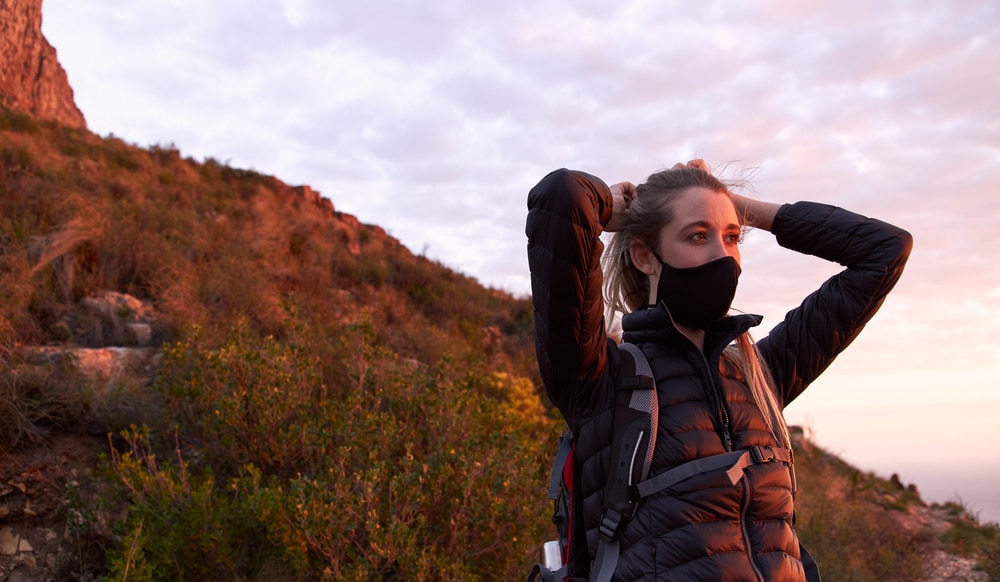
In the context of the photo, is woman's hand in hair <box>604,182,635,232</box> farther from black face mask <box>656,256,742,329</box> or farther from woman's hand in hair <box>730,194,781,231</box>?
woman's hand in hair <box>730,194,781,231</box>

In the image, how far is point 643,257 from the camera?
2008 millimetres

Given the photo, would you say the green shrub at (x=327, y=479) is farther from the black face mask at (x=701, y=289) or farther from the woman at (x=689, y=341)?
the black face mask at (x=701, y=289)

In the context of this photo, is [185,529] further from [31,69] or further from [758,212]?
[31,69]

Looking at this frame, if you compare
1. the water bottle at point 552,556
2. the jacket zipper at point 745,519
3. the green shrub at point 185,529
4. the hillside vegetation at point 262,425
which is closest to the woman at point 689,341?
the jacket zipper at point 745,519

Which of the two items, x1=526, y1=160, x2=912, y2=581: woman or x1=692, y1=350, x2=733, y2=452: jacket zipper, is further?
x1=692, y1=350, x2=733, y2=452: jacket zipper

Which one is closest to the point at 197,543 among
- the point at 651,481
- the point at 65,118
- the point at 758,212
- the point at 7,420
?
the point at 7,420

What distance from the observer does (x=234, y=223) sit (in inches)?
466

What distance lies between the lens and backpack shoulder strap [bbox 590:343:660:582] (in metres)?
1.55

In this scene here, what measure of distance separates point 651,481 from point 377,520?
8.10ft

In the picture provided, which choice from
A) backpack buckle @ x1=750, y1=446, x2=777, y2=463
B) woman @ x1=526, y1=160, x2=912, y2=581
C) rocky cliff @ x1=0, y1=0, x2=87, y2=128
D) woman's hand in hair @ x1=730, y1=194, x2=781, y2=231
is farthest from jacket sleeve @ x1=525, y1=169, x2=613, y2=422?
rocky cliff @ x1=0, y1=0, x2=87, y2=128

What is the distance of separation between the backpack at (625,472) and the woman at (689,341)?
2 cm

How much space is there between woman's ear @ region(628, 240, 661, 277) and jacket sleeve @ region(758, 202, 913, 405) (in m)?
0.50

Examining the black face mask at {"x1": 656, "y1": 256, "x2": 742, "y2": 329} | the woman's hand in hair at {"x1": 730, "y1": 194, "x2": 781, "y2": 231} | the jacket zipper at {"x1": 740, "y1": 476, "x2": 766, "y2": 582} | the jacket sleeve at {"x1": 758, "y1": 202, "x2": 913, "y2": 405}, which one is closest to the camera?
the jacket zipper at {"x1": 740, "y1": 476, "x2": 766, "y2": 582}

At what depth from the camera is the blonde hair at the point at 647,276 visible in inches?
72.8
